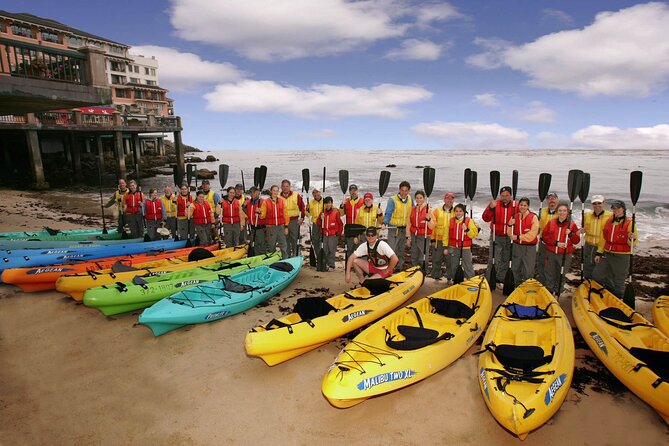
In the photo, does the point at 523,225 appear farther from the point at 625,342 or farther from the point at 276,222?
the point at 276,222

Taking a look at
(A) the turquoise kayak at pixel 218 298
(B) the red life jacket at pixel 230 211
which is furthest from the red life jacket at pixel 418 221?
(B) the red life jacket at pixel 230 211

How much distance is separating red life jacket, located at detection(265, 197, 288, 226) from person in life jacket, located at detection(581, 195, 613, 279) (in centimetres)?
643

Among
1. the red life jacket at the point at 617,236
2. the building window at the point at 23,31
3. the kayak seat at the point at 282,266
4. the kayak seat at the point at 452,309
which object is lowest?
the kayak seat at the point at 452,309

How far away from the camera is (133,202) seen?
11.3 m

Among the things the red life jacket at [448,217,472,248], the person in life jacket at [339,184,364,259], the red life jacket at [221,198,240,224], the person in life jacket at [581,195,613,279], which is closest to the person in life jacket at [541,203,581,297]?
the person in life jacket at [581,195,613,279]

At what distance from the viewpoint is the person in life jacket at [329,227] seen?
29.8ft

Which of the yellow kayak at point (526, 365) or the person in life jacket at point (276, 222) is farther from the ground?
the person in life jacket at point (276, 222)

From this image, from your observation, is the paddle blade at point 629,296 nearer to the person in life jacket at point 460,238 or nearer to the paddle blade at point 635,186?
the paddle blade at point 635,186

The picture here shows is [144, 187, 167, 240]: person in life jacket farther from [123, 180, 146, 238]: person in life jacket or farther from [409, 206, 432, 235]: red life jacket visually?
[409, 206, 432, 235]: red life jacket

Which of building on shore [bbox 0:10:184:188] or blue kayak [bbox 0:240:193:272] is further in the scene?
building on shore [bbox 0:10:184:188]

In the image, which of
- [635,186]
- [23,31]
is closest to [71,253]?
[635,186]

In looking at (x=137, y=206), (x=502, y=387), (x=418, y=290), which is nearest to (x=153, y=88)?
(x=137, y=206)

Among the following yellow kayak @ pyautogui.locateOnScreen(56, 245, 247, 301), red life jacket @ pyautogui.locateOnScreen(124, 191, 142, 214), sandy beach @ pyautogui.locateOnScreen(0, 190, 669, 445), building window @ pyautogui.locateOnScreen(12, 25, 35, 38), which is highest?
building window @ pyautogui.locateOnScreen(12, 25, 35, 38)

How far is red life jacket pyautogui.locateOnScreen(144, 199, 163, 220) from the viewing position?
429 inches
